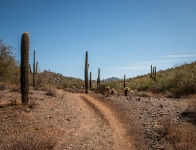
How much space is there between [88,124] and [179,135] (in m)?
4.44

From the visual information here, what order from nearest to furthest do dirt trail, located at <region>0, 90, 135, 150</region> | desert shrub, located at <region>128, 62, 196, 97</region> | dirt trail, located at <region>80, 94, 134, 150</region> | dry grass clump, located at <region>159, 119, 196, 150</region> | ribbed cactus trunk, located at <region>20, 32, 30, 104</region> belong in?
dry grass clump, located at <region>159, 119, 196, 150</region> < dirt trail, located at <region>0, 90, 135, 150</region> < dirt trail, located at <region>80, 94, 134, 150</region> < ribbed cactus trunk, located at <region>20, 32, 30, 104</region> < desert shrub, located at <region>128, 62, 196, 97</region>

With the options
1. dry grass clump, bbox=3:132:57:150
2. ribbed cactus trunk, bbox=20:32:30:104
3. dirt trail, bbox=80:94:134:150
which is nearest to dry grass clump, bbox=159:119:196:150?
dirt trail, bbox=80:94:134:150

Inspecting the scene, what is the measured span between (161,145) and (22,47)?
9.10 m

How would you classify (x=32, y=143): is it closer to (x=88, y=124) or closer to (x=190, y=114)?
(x=88, y=124)

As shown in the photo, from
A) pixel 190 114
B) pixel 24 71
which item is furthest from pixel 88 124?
pixel 190 114

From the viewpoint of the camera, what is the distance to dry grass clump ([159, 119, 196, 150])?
26.6 ft

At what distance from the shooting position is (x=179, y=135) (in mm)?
8922

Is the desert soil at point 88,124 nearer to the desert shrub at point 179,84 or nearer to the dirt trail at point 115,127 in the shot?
the dirt trail at point 115,127

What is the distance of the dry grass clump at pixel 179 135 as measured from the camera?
812 cm

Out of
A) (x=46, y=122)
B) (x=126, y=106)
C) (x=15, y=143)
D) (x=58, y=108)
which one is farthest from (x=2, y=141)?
(x=126, y=106)

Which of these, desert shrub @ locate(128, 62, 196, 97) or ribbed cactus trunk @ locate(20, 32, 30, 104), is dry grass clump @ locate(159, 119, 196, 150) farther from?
desert shrub @ locate(128, 62, 196, 97)

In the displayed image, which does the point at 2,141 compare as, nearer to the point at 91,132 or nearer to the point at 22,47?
the point at 91,132

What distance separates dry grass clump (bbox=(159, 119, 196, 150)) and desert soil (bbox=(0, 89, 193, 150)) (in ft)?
0.99

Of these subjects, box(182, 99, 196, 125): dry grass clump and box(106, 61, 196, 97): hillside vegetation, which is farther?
box(106, 61, 196, 97): hillside vegetation
